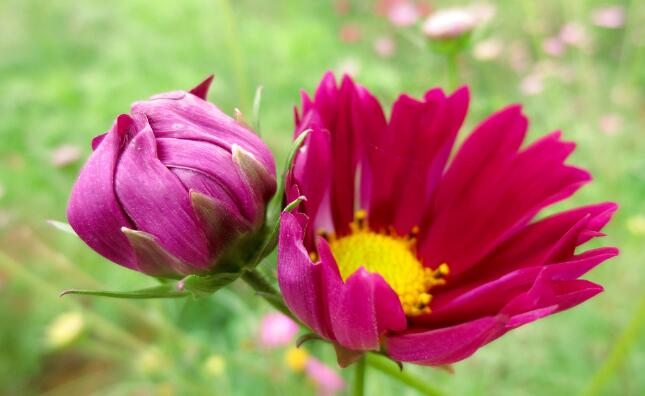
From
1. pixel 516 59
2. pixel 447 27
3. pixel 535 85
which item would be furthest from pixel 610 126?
pixel 447 27

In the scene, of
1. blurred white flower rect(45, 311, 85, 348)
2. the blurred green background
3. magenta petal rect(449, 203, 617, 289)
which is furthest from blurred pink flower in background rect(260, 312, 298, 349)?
magenta petal rect(449, 203, 617, 289)

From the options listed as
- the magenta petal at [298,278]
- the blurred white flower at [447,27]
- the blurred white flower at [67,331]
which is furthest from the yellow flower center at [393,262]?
the blurred white flower at [67,331]

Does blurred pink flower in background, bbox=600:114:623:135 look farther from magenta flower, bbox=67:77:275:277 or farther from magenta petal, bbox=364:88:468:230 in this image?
magenta flower, bbox=67:77:275:277

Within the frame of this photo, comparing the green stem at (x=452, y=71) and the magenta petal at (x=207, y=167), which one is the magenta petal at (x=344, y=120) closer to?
the magenta petal at (x=207, y=167)

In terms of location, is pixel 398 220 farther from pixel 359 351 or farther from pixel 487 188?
pixel 359 351

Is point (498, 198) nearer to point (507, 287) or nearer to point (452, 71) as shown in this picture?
point (507, 287)

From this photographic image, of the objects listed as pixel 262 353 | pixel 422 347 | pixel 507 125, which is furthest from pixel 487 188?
pixel 262 353
